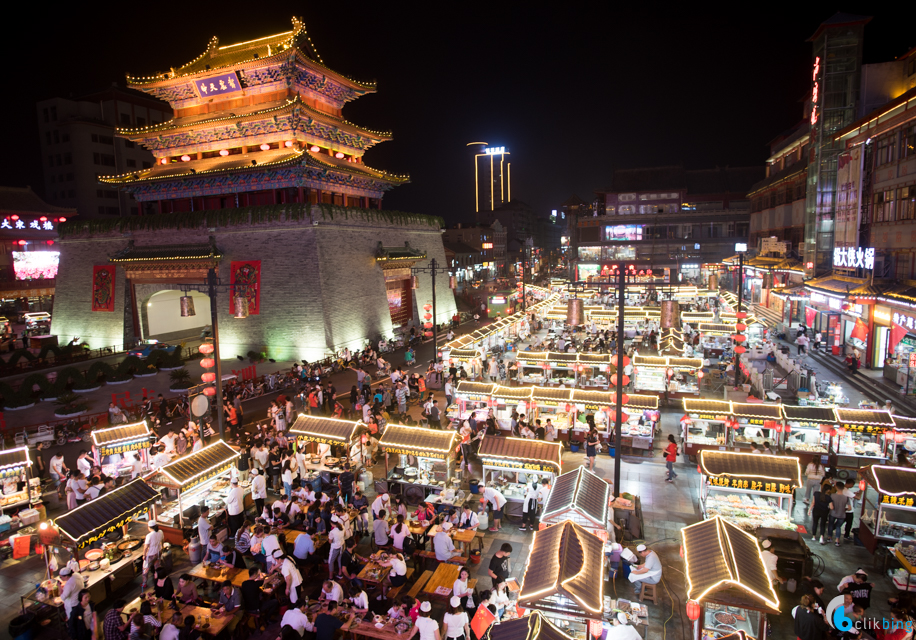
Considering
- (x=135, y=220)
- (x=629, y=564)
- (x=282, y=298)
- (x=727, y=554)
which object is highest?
(x=135, y=220)

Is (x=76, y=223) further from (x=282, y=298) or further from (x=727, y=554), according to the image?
(x=727, y=554)

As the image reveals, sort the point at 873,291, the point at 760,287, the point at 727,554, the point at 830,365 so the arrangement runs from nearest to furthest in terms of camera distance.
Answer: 1. the point at 727,554
2. the point at 873,291
3. the point at 830,365
4. the point at 760,287

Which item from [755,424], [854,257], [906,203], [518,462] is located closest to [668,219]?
[854,257]

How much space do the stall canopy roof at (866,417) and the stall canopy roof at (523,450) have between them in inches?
327

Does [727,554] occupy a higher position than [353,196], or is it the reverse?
[353,196]

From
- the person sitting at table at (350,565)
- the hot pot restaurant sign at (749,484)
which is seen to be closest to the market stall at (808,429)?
the hot pot restaurant sign at (749,484)

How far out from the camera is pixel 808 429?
48.8 ft

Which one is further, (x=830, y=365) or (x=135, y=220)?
(x=135, y=220)

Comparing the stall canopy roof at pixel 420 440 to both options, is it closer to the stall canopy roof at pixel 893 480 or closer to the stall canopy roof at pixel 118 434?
the stall canopy roof at pixel 118 434

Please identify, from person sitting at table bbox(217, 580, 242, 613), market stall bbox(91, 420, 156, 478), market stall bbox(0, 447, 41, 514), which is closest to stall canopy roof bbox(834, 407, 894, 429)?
person sitting at table bbox(217, 580, 242, 613)

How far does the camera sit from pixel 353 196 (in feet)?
116

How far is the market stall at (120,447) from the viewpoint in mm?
14859

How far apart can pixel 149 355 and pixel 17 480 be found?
15.4 metres

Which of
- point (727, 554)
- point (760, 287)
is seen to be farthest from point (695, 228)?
point (727, 554)
